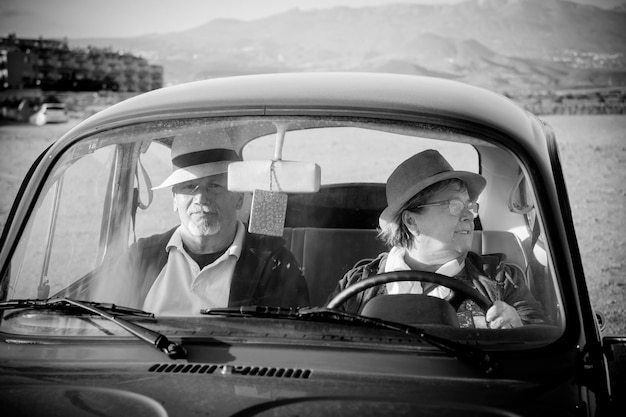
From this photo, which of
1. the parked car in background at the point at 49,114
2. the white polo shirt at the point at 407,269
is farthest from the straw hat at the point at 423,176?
the parked car in background at the point at 49,114

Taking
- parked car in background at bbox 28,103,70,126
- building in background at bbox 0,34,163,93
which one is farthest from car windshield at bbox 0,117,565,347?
building in background at bbox 0,34,163,93

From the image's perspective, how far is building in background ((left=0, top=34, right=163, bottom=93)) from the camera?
33312 mm

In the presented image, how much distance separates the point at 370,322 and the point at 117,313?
0.75 metres

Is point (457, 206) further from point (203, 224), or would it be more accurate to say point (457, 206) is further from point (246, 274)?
point (203, 224)

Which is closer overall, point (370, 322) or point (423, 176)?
point (370, 322)

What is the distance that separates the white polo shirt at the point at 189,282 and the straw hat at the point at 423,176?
61 centimetres

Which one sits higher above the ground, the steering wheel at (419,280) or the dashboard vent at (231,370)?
the steering wheel at (419,280)

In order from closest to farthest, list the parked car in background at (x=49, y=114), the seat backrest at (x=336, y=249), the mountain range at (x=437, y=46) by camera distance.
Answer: the seat backrest at (x=336, y=249)
the parked car in background at (x=49, y=114)
the mountain range at (x=437, y=46)

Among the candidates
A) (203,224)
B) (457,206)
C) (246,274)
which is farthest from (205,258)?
(457,206)

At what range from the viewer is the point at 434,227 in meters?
2.68

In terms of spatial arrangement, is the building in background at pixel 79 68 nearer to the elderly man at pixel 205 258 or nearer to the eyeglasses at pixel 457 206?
the elderly man at pixel 205 258

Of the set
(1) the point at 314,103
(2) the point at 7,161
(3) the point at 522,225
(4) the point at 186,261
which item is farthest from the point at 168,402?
(2) the point at 7,161

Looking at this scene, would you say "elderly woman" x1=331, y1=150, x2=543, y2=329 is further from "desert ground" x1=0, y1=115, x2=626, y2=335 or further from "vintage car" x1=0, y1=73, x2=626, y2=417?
"desert ground" x1=0, y1=115, x2=626, y2=335

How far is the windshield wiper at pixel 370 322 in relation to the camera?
1894 millimetres
